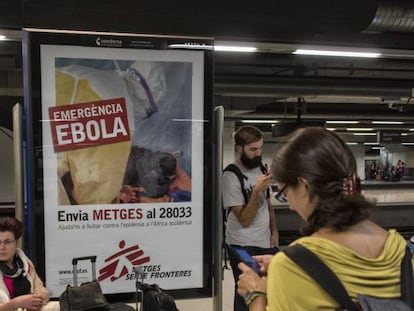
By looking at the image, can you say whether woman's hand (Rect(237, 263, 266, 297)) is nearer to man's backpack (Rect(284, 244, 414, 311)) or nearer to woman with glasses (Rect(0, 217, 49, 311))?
man's backpack (Rect(284, 244, 414, 311))

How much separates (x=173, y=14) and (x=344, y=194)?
11.7ft

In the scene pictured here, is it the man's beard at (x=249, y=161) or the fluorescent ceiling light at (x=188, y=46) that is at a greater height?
the fluorescent ceiling light at (x=188, y=46)

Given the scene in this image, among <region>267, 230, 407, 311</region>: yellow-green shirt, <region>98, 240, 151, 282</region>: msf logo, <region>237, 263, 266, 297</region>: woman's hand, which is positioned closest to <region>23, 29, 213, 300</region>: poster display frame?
<region>98, 240, 151, 282</region>: msf logo

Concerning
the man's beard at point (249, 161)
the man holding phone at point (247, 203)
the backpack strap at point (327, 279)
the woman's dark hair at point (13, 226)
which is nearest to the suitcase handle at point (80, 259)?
the woman's dark hair at point (13, 226)

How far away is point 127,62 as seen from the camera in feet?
9.34

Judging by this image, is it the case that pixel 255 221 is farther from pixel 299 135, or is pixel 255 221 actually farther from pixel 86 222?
pixel 299 135

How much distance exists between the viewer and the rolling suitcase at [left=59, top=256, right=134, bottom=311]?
2.59 meters

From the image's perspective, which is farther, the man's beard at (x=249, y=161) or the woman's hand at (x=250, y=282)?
the man's beard at (x=249, y=161)

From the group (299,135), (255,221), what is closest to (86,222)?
(255,221)

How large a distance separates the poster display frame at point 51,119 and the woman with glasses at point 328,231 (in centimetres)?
177

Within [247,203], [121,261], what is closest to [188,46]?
[247,203]

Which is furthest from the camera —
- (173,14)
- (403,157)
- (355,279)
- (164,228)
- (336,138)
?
(403,157)

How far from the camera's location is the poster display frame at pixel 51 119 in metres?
2.69

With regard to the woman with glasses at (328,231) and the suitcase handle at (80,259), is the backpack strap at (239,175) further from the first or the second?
the woman with glasses at (328,231)
